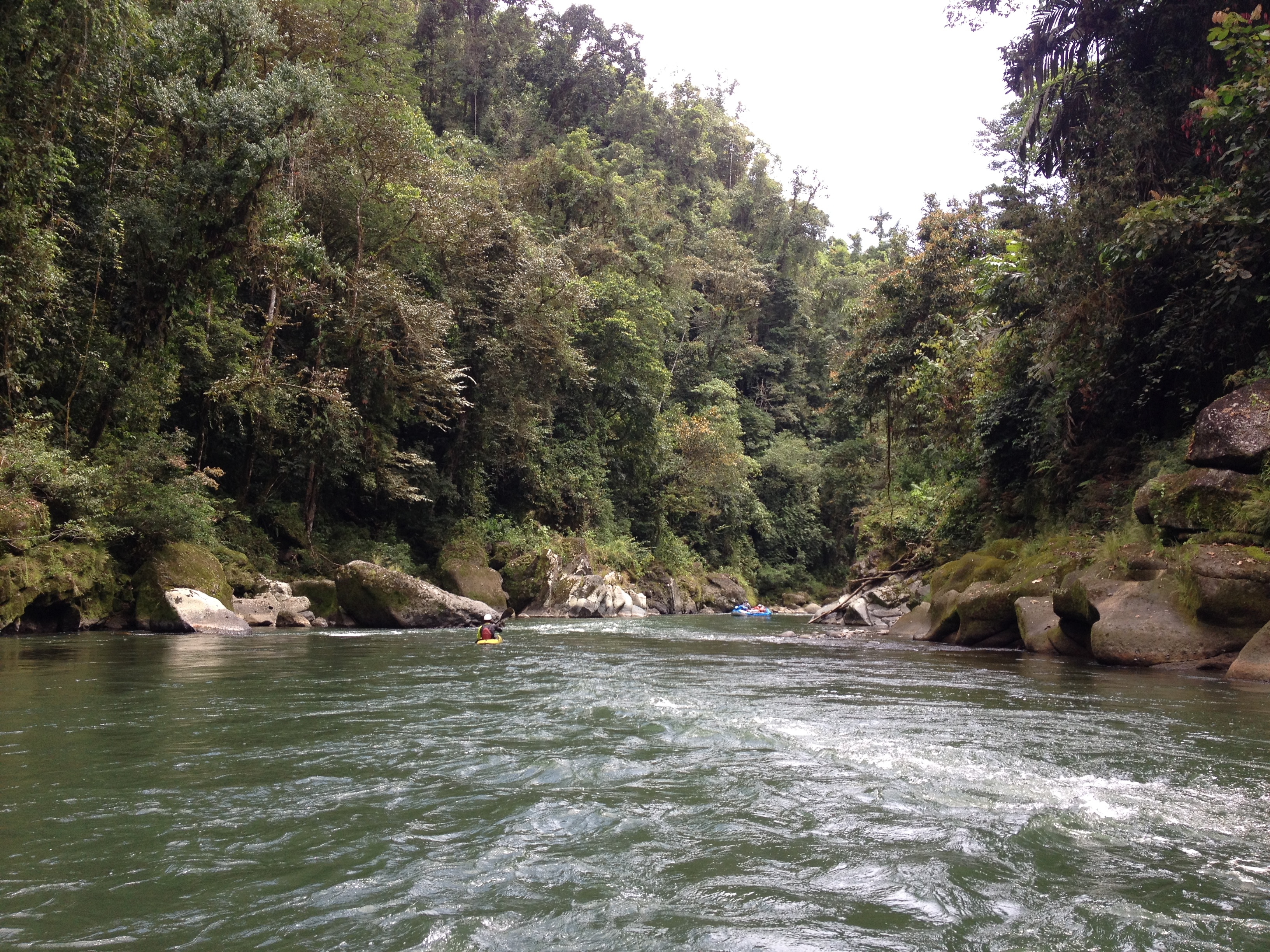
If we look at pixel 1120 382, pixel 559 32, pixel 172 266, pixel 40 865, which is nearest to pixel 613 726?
pixel 40 865

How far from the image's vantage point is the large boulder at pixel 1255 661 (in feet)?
24.6

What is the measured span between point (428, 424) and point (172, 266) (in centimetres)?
938

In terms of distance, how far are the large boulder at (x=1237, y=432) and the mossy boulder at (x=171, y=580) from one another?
1474 cm

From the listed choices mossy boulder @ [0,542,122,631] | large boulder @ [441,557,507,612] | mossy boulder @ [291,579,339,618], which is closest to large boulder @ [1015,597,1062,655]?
large boulder @ [441,557,507,612]

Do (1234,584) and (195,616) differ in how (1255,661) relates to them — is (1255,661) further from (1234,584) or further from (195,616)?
(195,616)

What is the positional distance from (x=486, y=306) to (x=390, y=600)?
1032 cm

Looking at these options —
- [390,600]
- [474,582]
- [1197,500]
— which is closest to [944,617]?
[1197,500]

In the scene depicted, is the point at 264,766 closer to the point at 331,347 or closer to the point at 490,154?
the point at 331,347

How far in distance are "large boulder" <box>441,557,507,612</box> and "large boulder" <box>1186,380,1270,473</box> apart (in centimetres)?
1539

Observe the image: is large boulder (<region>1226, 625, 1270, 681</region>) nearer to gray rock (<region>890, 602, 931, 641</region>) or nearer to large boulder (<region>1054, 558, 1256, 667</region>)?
large boulder (<region>1054, 558, 1256, 667</region>)

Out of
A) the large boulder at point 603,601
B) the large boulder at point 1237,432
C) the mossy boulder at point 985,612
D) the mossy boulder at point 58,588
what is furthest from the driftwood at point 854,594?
the mossy boulder at point 58,588

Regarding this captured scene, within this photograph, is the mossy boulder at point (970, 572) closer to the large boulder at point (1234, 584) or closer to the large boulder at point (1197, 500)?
the large boulder at point (1197, 500)

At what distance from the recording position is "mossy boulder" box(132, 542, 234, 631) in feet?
43.1

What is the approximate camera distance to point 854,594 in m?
20.8
